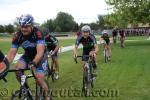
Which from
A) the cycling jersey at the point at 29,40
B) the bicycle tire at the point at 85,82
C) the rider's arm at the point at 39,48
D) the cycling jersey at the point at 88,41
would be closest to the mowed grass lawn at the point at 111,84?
the bicycle tire at the point at 85,82

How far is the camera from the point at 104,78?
674 inches

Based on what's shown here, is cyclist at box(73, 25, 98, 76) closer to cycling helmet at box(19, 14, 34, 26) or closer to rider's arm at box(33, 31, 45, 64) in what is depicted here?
rider's arm at box(33, 31, 45, 64)

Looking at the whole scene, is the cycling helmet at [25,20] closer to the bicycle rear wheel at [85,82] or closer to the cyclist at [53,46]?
the bicycle rear wheel at [85,82]

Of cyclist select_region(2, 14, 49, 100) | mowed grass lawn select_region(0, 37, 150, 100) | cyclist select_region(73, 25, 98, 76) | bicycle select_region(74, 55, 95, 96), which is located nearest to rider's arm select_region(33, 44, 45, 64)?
cyclist select_region(2, 14, 49, 100)

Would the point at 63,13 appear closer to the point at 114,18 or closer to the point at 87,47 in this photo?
the point at 114,18

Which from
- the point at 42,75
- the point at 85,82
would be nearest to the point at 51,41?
the point at 85,82

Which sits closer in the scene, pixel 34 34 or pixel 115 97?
pixel 34 34

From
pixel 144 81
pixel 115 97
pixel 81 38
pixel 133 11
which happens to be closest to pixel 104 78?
pixel 144 81

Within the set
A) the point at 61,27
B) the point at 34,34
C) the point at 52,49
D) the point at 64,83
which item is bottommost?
the point at 61,27

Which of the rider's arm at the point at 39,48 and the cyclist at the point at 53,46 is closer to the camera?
the rider's arm at the point at 39,48

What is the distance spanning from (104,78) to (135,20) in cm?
3996

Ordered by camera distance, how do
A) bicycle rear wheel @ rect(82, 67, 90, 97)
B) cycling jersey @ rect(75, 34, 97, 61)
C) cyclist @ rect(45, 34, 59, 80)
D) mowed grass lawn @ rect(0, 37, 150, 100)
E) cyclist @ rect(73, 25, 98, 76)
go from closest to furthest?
mowed grass lawn @ rect(0, 37, 150, 100), bicycle rear wheel @ rect(82, 67, 90, 97), cyclist @ rect(73, 25, 98, 76), cycling jersey @ rect(75, 34, 97, 61), cyclist @ rect(45, 34, 59, 80)

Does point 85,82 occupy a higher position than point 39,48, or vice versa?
point 39,48

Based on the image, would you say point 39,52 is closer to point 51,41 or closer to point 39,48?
point 39,48
